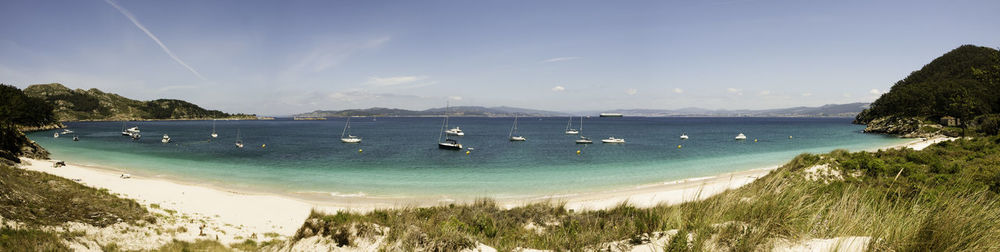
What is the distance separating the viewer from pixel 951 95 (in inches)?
2618

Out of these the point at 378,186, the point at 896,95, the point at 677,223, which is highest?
the point at 896,95

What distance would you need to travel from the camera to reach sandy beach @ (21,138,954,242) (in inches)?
595

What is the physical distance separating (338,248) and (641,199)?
1775cm

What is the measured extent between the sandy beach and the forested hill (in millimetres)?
30053

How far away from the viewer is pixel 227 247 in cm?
1134

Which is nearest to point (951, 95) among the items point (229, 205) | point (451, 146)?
point (451, 146)

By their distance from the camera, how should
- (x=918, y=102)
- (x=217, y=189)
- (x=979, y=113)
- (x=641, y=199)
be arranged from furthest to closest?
(x=918, y=102) < (x=979, y=113) < (x=217, y=189) < (x=641, y=199)

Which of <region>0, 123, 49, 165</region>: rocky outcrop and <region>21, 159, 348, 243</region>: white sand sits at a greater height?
<region>0, 123, 49, 165</region>: rocky outcrop

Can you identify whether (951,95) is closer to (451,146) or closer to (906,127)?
(906,127)

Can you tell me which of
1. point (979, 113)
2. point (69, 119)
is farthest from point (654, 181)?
point (69, 119)

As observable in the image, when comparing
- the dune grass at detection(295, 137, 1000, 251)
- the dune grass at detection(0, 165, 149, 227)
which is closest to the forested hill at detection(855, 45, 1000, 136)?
the dune grass at detection(295, 137, 1000, 251)

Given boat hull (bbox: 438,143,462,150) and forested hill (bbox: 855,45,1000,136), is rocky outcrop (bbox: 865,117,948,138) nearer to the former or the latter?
forested hill (bbox: 855,45,1000,136)

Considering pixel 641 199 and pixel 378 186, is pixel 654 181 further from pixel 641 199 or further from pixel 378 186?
pixel 378 186

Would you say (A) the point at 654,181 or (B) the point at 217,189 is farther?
(A) the point at 654,181
